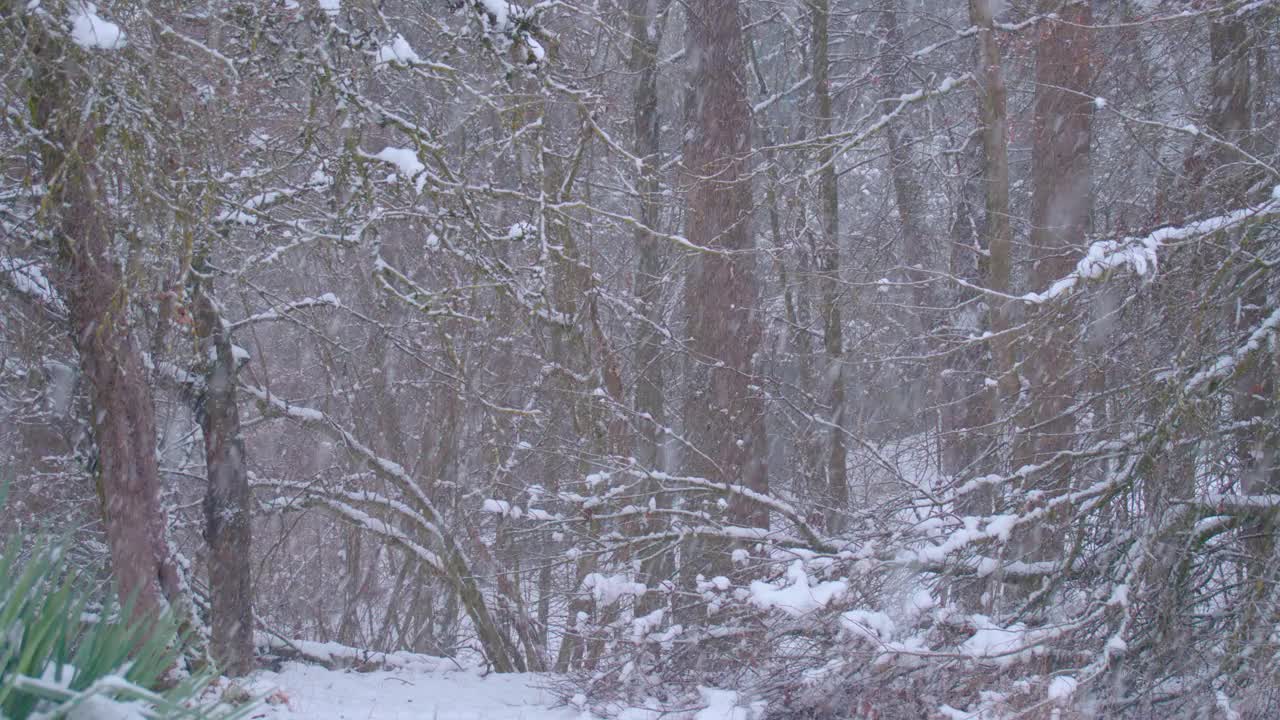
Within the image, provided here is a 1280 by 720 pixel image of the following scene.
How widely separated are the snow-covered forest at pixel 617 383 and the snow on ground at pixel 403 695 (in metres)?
0.12

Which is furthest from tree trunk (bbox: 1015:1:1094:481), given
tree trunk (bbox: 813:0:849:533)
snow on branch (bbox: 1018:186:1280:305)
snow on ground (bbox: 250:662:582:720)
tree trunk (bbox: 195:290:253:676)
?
tree trunk (bbox: 195:290:253:676)

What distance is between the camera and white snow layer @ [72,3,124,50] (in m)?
4.36

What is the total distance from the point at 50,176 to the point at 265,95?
5.69 ft

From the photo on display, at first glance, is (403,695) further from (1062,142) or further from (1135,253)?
(1062,142)

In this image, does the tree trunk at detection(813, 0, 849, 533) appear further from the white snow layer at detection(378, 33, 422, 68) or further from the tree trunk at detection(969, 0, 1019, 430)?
the white snow layer at detection(378, 33, 422, 68)

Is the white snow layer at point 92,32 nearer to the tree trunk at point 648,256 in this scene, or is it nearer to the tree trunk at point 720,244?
the tree trunk at point 648,256

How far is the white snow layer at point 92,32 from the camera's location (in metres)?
4.36

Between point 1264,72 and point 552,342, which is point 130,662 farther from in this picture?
point 552,342

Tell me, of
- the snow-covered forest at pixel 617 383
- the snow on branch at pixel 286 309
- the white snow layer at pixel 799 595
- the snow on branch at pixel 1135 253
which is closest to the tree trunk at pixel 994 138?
the snow-covered forest at pixel 617 383

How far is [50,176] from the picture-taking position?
194 inches

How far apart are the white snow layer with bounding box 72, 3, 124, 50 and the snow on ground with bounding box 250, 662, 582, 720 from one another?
3136 mm

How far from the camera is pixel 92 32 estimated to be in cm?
438

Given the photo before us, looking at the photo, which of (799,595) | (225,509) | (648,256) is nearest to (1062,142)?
(648,256)

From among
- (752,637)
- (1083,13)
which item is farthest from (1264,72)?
(752,637)
